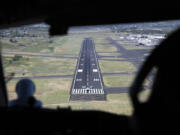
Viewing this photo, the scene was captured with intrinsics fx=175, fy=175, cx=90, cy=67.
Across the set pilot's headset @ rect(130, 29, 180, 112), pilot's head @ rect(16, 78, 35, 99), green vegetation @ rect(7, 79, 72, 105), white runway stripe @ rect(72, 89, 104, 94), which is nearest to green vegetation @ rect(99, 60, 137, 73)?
green vegetation @ rect(7, 79, 72, 105)

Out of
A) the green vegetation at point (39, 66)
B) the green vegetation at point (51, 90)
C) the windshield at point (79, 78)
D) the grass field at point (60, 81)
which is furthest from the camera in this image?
the green vegetation at point (39, 66)

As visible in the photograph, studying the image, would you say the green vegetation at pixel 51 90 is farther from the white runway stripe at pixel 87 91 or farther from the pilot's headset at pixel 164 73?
the pilot's headset at pixel 164 73

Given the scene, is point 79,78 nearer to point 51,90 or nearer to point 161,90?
point 51,90

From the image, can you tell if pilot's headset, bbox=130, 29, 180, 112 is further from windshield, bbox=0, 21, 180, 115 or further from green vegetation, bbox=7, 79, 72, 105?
green vegetation, bbox=7, 79, 72, 105

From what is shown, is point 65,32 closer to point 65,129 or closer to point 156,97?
point 65,129

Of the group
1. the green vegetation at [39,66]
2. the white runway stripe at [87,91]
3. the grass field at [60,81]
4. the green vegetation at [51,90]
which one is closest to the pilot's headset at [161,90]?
the grass field at [60,81]

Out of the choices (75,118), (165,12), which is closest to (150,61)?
(165,12)
